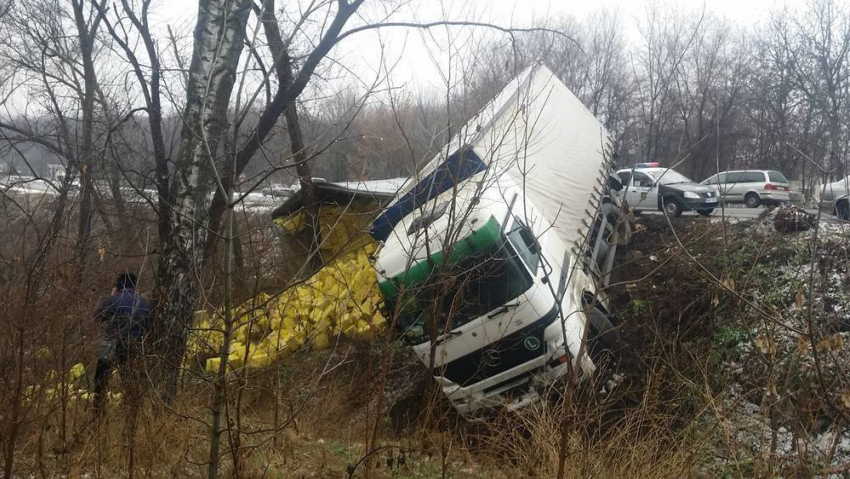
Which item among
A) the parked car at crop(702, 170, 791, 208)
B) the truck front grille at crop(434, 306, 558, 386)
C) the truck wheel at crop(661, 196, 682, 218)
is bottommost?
the truck front grille at crop(434, 306, 558, 386)

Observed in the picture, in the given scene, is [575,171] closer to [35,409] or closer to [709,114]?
[35,409]

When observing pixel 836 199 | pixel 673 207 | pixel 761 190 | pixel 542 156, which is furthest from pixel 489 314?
pixel 761 190

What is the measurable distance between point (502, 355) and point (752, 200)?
16.4 meters

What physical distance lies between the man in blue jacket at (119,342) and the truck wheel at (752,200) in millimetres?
19309

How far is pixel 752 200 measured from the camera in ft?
67.9

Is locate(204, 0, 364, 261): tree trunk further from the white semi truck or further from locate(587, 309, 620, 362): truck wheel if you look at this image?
locate(587, 309, 620, 362): truck wheel

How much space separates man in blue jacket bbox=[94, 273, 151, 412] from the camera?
194 inches

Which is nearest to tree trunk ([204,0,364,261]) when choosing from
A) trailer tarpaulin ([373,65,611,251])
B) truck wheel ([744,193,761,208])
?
trailer tarpaulin ([373,65,611,251])

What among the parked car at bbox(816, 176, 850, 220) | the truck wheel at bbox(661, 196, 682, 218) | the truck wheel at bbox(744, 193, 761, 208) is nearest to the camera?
the parked car at bbox(816, 176, 850, 220)

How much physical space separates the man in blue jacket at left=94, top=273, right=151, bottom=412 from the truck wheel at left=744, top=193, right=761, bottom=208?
760 inches

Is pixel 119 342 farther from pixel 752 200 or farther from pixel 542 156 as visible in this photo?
pixel 752 200

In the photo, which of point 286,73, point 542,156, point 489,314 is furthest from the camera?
point 286,73

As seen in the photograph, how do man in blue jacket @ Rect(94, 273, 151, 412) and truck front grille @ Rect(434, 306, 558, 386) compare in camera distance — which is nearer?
man in blue jacket @ Rect(94, 273, 151, 412)

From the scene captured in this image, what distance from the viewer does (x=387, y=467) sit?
5.64m
